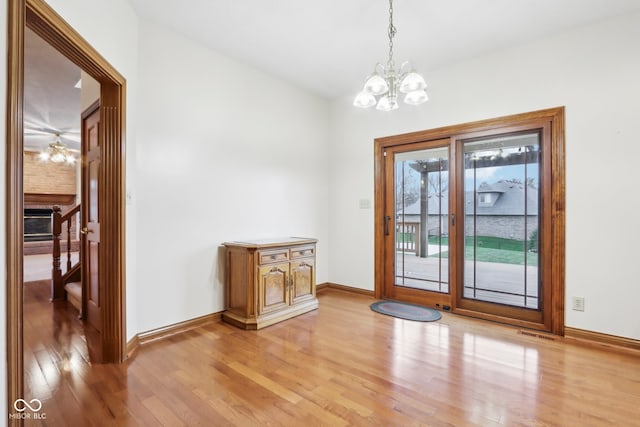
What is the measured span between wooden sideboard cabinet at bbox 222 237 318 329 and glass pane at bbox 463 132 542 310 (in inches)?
75.1

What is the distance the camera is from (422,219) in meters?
3.91

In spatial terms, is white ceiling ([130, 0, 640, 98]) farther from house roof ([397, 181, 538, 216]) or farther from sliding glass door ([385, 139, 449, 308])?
house roof ([397, 181, 538, 216])

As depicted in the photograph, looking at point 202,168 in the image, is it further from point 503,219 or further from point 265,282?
point 503,219

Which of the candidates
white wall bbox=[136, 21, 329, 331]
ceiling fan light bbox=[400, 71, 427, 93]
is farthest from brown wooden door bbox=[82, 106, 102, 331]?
ceiling fan light bbox=[400, 71, 427, 93]

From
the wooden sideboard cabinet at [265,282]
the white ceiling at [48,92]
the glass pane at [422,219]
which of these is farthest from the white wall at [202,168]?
the glass pane at [422,219]

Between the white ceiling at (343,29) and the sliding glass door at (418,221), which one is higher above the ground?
the white ceiling at (343,29)

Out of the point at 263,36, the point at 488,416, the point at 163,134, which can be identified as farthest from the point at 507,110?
the point at 163,134

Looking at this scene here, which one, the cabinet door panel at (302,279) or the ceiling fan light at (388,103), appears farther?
the cabinet door panel at (302,279)

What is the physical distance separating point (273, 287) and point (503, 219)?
253cm

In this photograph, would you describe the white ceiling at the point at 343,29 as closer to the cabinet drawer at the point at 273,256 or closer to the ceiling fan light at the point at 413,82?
the ceiling fan light at the point at 413,82

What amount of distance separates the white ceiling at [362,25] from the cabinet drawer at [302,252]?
2131 millimetres

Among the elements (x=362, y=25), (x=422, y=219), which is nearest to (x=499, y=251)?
(x=422, y=219)

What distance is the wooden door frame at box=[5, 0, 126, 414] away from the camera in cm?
129

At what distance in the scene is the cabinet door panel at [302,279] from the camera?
3.49 metres
